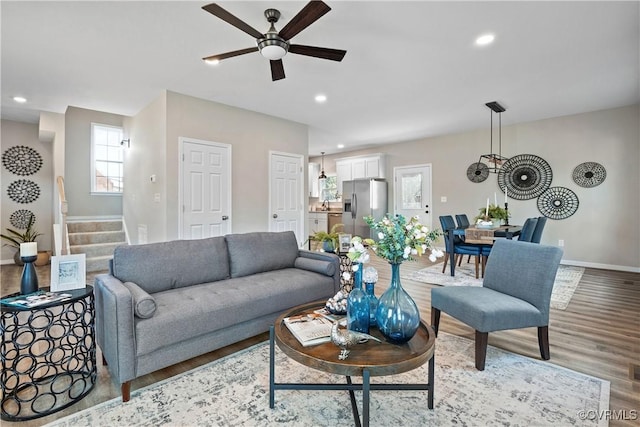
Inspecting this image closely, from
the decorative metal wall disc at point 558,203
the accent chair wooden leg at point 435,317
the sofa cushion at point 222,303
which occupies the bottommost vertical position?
the accent chair wooden leg at point 435,317

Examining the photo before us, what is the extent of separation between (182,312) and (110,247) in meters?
4.40

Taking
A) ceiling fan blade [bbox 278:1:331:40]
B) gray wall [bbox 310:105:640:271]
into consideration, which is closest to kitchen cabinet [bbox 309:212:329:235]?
gray wall [bbox 310:105:640:271]

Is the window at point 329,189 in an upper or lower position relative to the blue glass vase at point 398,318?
upper

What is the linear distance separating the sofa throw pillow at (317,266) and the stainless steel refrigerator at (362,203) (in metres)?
4.43

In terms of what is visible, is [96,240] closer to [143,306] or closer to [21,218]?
[21,218]

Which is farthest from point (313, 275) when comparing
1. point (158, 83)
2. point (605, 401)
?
point (158, 83)

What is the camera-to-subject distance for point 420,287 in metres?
4.04

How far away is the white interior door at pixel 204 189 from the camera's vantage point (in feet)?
14.4

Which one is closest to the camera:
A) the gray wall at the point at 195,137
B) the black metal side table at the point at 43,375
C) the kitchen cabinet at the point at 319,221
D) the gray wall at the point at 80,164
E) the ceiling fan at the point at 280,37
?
the black metal side table at the point at 43,375

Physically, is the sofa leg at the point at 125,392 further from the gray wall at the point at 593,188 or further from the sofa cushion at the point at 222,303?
the gray wall at the point at 593,188

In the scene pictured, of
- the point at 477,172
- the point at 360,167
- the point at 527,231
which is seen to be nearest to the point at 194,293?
the point at 527,231

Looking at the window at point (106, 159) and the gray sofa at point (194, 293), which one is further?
the window at point (106, 159)

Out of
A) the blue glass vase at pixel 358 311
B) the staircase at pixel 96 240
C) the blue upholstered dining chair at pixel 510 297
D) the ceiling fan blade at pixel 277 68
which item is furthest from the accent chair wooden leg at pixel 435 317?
the staircase at pixel 96 240

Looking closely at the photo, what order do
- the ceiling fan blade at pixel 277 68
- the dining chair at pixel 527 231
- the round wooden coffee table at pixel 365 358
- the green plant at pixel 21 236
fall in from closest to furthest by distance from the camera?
1. the round wooden coffee table at pixel 365 358
2. the ceiling fan blade at pixel 277 68
3. the dining chair at pixel 527 231
4. the green plant at pixel 21 236
